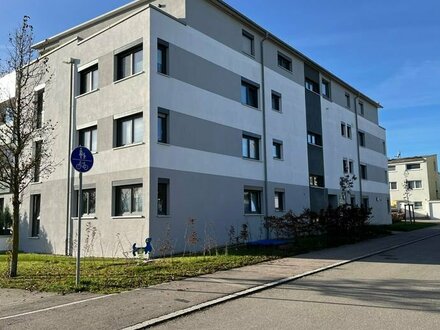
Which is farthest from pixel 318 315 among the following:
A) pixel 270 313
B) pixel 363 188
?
pixel 363 188

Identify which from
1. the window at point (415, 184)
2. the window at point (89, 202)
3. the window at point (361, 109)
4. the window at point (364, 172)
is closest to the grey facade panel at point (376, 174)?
the window at point (364, 172)

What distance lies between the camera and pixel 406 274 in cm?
1173

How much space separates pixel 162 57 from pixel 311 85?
15984 mm

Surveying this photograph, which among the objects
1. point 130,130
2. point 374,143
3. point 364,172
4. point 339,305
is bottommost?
point 339,305

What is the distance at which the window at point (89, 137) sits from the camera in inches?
804

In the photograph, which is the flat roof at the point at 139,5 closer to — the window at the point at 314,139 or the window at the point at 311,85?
the window at the point at 311,85

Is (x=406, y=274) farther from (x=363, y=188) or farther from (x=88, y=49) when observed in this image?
(x=363, y=188)

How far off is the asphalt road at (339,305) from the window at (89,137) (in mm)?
12410

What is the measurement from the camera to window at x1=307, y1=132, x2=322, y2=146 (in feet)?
101

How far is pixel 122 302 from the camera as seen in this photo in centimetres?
859

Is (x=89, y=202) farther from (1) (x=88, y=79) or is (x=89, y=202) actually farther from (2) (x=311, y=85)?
(2) (x=311, y=85)

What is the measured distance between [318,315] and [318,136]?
1011 inches

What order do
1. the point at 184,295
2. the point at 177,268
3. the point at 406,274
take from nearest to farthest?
1. the point at 184,295
2. the point at 406,274
3. the point at 177,268

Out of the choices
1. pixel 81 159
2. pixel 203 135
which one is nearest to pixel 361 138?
pixel 203 135
